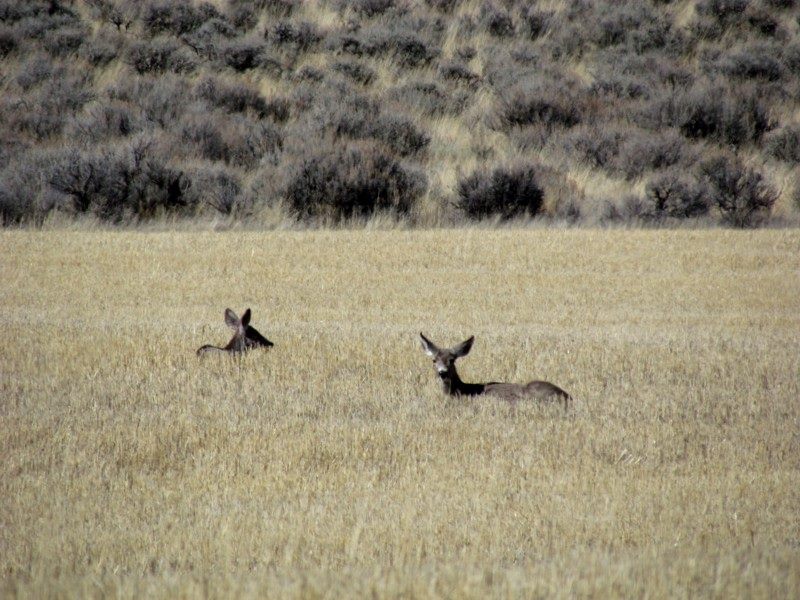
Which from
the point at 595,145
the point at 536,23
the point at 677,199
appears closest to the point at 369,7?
the point at 536,23

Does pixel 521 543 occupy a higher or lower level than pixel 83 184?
higher

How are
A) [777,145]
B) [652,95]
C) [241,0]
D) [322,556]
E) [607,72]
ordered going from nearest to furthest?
[322,556] → [777,145] → [652,95] → [607,72] → [241,0]

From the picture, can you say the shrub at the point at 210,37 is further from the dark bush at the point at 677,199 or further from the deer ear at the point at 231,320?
the deer ear at the point at 231,320

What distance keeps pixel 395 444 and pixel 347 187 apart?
17.8 meters

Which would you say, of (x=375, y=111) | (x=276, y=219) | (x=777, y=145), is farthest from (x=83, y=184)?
(x=777, y=145)

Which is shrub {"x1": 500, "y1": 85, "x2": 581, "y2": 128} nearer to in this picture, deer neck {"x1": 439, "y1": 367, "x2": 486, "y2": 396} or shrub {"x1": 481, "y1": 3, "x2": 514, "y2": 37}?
shrub {"x1": 481, "y1": 3, "x2": 514, "y2": 37}

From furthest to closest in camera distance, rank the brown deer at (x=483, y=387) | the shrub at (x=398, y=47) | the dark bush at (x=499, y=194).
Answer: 1. the shrub at (x=398, y=47)
2. the dark bush at (x=499, y=194)
3. the brown deer at (x=483, y=387)

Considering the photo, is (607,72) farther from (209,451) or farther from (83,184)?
(209,451)

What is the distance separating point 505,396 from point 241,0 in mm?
37362

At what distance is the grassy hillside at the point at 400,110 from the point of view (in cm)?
2533

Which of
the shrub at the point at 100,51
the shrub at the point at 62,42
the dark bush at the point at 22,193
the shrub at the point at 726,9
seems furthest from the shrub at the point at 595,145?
the shrub at the point at 62,42

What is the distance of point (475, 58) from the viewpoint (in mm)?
39969

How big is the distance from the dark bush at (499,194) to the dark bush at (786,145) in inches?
366

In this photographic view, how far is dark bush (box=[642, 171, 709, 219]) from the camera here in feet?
82.4
